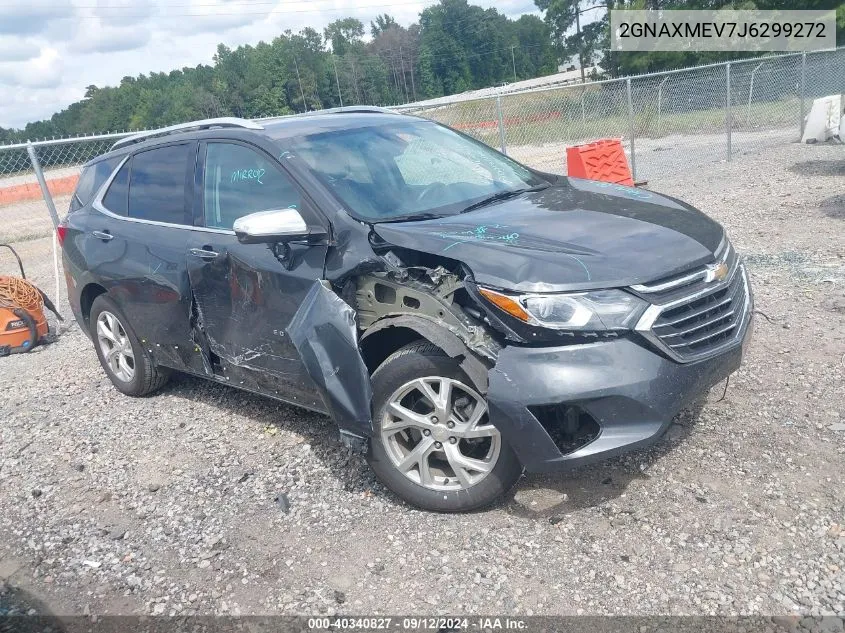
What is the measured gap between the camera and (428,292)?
129 inches

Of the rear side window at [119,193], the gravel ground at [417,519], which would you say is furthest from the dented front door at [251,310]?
the rear side window at [119,193]

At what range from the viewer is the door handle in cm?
417

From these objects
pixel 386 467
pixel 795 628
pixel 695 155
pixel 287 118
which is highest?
pixel 287 118

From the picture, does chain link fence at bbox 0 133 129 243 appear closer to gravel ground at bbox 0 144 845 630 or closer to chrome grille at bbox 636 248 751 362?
gravel ground at bbox 0 144 845 630

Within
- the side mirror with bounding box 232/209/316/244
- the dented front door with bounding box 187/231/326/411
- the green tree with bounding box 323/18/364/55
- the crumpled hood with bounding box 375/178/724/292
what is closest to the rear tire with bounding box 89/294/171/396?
the dented front door with bounding box 187/231/326/411

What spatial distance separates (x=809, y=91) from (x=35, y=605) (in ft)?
61.8

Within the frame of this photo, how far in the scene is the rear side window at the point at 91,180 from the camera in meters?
5.29

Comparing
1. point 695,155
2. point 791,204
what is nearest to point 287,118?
point 791,204

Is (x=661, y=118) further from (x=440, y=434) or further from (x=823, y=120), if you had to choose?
(x=440, y=434)

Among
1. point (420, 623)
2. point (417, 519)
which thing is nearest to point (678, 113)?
point (417, 519)

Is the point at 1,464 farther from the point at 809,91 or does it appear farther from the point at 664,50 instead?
the point at 664,50

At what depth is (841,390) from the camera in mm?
4113

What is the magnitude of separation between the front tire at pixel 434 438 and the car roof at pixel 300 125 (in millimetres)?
1635

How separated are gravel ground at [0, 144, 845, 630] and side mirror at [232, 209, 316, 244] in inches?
52.7
